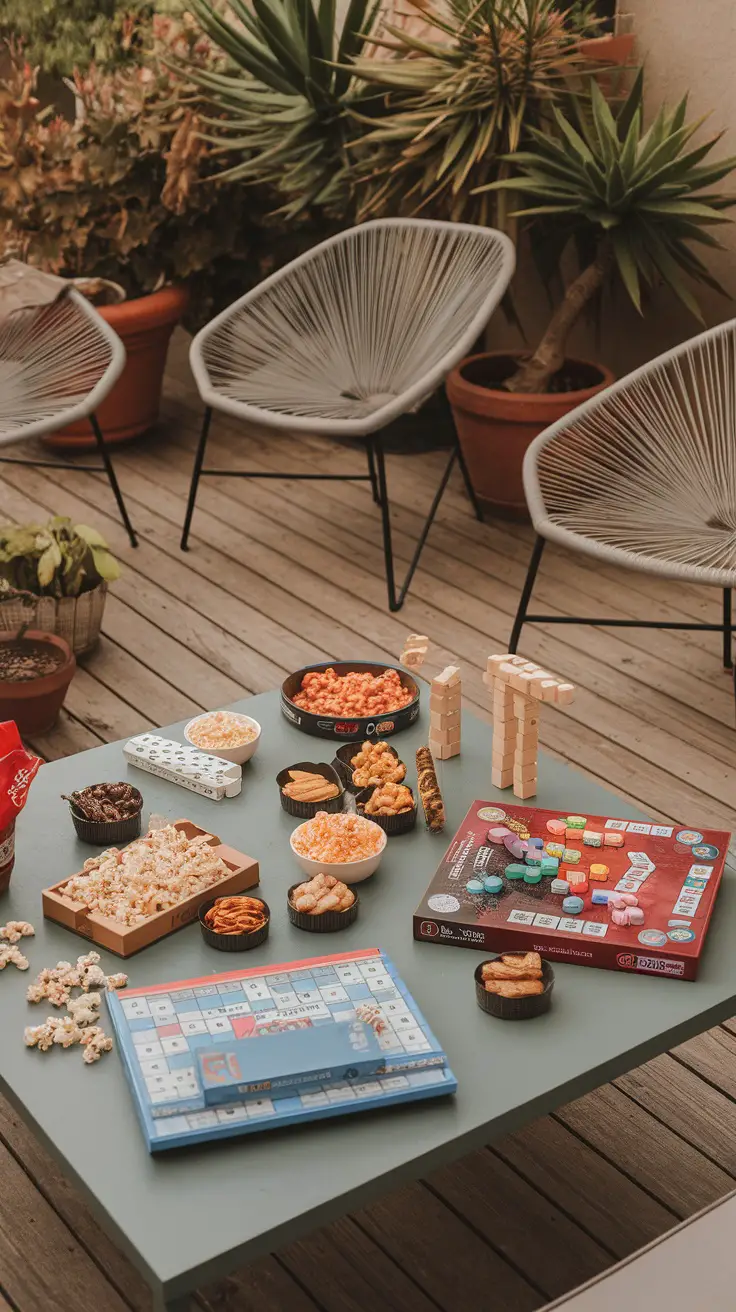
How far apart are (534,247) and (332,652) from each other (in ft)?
4.81

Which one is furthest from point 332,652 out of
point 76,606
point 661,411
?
point 661,411

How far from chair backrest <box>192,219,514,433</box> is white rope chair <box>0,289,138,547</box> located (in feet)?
0.88

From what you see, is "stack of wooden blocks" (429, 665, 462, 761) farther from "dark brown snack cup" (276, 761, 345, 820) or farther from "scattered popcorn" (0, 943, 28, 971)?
"scattered popcorn" (0, 943, 28, 971)

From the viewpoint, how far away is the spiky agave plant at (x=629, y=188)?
369cm

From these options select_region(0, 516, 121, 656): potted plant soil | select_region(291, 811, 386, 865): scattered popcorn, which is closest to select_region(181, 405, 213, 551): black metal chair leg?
select_region(0, 516, 121, 656): potted plant soil

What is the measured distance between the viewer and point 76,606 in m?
3.42

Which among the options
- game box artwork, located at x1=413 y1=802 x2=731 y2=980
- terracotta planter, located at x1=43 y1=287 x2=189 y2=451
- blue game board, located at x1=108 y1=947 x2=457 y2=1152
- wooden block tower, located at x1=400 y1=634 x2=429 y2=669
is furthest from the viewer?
terracotta planter, located at x1=43 y1=287 x2=189 y2=451

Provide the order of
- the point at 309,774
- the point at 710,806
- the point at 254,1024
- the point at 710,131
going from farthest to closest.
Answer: the point at 710,131
the point at 710,806
the point at 309,774
the point at 254,1024

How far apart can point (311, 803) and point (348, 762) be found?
0.48 ft

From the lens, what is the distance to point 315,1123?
1623 millimetres

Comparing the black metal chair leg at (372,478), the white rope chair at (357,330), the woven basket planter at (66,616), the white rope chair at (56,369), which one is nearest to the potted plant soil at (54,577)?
the woven basket planter at (66,616)

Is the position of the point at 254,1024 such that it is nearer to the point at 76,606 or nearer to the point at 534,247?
the point at 76,606

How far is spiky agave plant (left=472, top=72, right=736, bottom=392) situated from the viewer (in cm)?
369

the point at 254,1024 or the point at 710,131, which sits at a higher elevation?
the point at 710,131
